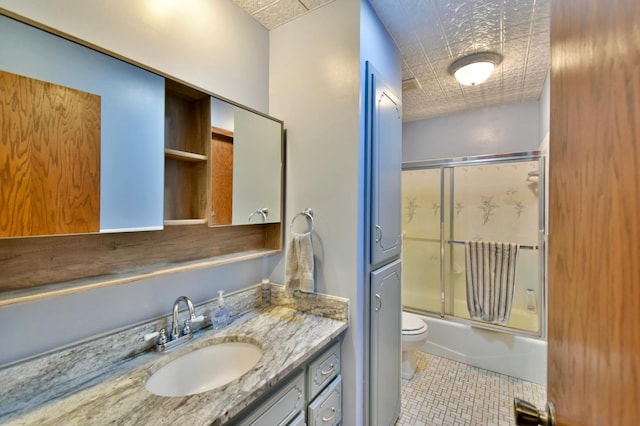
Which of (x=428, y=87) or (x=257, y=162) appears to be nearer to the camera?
(x=257, y=162)

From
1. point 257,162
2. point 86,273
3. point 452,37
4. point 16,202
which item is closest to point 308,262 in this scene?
point 257,162

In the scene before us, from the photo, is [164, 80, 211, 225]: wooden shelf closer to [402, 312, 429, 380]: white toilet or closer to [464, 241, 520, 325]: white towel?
[402, 312, 429, 380]: white toilet

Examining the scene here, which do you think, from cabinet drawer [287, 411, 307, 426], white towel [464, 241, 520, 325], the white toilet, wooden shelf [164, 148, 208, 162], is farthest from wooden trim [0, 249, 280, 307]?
white towel [464, 241, 520, 325]

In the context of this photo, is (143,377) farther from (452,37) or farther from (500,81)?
(500,81)

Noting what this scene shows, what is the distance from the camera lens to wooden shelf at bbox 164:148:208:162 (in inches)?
45.0

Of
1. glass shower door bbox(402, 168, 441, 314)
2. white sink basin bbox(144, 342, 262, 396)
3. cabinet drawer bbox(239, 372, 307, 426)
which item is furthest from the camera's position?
glass shower door bbox(402, 168, 441, 314)

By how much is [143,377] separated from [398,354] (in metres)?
1.50

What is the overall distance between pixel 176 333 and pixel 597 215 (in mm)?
1373

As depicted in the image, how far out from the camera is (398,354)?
185cm

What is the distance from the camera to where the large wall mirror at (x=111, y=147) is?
0.78 m

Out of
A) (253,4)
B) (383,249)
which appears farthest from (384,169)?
(253,4)

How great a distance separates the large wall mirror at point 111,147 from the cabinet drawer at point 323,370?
75 cm

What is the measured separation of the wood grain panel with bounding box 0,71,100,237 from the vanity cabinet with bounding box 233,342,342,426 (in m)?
0.85

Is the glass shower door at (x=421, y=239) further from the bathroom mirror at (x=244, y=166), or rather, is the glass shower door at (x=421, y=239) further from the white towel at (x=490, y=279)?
the bathroom mirror at (x=244, y=166)
